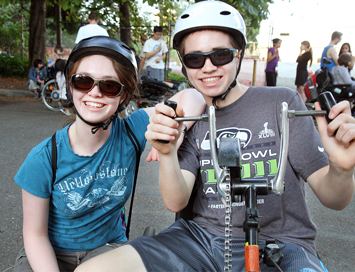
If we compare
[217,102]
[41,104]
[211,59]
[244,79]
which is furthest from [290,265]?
[244,79]

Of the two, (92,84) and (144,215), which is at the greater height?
(92,84)

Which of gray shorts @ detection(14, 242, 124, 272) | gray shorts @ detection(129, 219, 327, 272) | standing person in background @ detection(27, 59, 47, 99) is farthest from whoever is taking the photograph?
standing person in background @ detection(27, 59, 47, 99)

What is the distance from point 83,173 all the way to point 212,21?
3.90ft

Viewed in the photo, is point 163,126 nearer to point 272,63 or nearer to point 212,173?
point 212,173

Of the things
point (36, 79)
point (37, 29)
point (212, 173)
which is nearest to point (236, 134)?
point (212, 173)

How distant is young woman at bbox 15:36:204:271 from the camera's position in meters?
1.82

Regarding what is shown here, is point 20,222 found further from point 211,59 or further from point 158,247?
point 211,59

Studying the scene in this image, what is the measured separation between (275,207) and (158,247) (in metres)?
0.66

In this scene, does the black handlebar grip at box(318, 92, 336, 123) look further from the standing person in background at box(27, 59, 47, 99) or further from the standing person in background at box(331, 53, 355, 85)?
the standing person in background at box(27, 59, 47, 99)

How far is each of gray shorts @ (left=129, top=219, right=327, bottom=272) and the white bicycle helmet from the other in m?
0.79

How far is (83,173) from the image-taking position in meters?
1.91

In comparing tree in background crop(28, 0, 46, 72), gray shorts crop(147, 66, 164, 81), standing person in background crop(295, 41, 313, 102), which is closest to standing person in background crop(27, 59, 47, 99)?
tree in background crop(28, 0, 46, 72)

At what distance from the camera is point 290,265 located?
4.88 feet

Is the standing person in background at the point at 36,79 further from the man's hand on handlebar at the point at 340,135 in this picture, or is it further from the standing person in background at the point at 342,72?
the man's hand on handlebar at the point at 340,135
